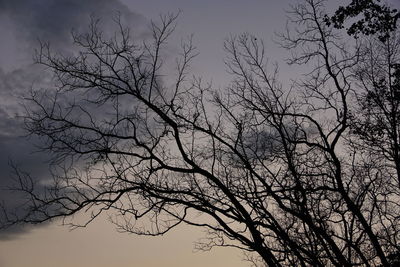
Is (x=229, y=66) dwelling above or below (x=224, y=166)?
above

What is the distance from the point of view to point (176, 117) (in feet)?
35.4

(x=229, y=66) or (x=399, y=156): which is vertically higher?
(x=229, y=66)

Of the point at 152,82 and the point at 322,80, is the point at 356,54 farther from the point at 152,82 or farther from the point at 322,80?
the point at 152,82

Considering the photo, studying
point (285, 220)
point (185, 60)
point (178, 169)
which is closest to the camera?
point (178, 169)

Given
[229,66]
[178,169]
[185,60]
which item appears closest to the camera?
[178,169]

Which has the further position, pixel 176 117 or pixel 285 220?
pixel 285 220

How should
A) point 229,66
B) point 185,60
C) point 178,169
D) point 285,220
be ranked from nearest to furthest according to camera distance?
1. point 178,169
2. point 185,60
3. point 229,66
4. point 285,220

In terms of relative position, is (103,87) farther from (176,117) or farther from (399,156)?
(399,156)

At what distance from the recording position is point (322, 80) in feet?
37.5

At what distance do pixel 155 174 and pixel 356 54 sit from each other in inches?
235

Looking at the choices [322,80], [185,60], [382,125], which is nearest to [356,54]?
[322,80]

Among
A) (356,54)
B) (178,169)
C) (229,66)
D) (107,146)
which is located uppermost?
(229,66)

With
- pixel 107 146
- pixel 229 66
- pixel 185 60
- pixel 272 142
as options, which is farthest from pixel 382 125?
pixel 107 146

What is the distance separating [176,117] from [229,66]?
256cm
